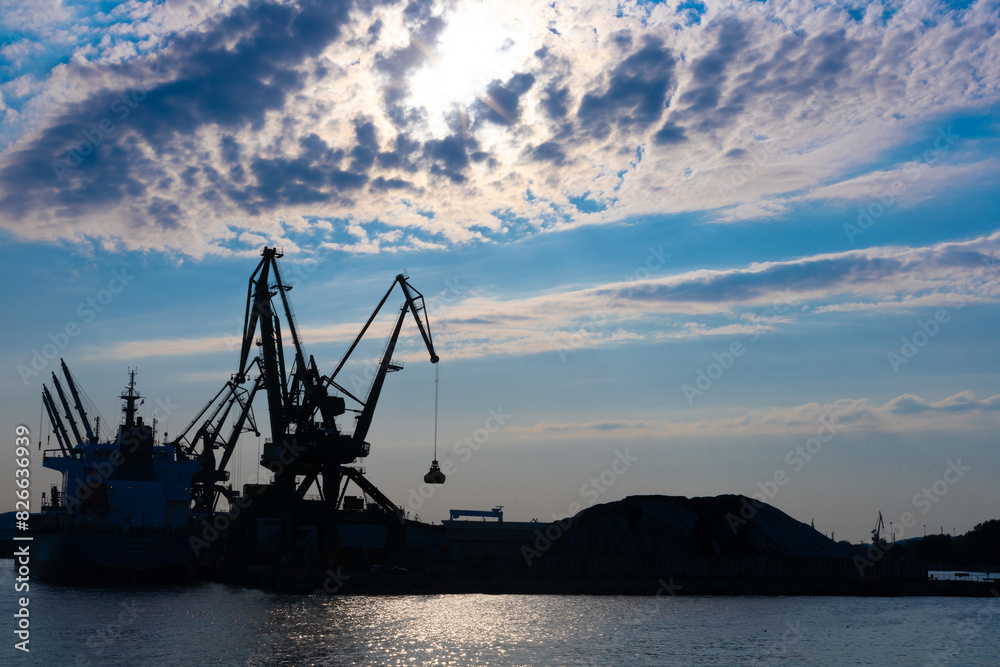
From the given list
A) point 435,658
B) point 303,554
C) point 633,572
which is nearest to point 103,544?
point 303,554

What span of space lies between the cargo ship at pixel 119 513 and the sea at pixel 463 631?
2281mm

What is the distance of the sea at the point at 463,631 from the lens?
47.5 metres

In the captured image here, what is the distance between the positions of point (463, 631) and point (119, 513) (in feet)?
143

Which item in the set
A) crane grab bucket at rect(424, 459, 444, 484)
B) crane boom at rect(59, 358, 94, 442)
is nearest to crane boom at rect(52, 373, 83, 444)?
crane boom at rect(59, 358, 94, 442)

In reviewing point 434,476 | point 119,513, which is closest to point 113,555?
point 119,513

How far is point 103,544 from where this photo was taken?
7906 cm

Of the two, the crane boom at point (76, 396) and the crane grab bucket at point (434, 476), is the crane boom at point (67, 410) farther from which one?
the crane grab bucket at point (434, 476)

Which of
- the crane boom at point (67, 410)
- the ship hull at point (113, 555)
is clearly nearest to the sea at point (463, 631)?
the ship hull at point (113, 555)

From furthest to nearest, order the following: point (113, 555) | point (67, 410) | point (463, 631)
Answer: point (67, 410)
point (113, 555)
point (463, 631)

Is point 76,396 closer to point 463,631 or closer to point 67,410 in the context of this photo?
point 67,410

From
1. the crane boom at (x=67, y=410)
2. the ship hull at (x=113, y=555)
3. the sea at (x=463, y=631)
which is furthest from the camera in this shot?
the crane boom at (x=67, y=410)

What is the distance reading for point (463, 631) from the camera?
188 ft

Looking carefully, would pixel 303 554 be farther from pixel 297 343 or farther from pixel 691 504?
pixel 691 504

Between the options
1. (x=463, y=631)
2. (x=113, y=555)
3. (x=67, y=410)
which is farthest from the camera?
(x=67, y=410)
